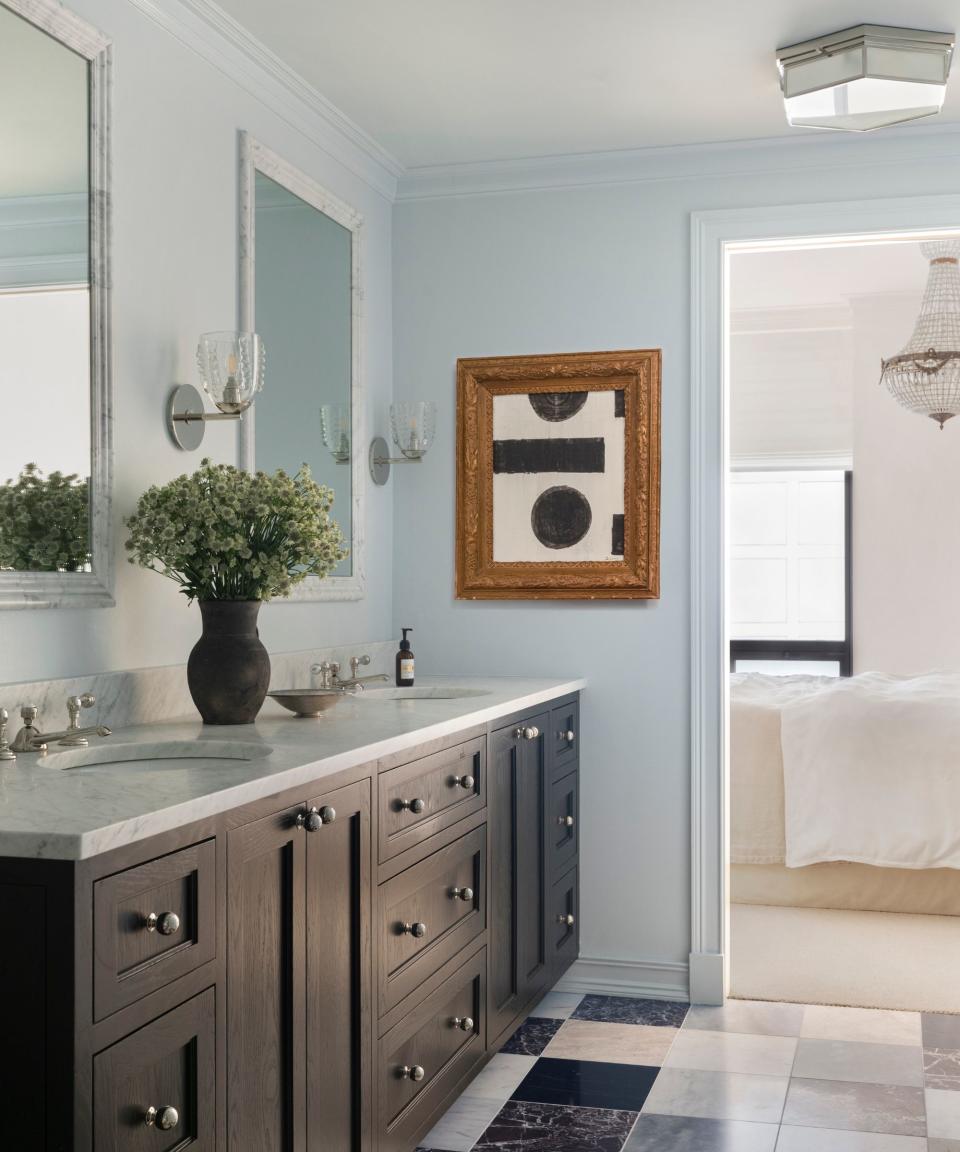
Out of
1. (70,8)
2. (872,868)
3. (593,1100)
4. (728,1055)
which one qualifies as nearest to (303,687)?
(593,1100)

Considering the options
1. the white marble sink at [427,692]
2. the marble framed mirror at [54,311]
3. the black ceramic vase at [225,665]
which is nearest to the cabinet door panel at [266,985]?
the black ceramic vase at [225,665]

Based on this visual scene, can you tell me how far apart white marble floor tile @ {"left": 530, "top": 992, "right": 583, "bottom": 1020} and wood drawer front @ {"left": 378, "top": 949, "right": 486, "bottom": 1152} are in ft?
2.52

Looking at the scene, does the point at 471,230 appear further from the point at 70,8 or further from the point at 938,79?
the point at 70,8

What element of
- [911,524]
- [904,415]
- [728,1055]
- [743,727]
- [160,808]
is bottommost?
[728,1055]

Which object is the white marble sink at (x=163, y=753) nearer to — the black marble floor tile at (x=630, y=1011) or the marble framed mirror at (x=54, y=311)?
the marble framed mirror at (x=54, y=311)

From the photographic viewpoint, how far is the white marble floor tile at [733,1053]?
3.21 meters

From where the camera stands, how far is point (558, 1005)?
3.75m

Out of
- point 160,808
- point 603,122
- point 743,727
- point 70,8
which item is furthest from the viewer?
point 743,727

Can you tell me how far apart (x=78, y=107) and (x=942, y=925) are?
12.3 feet

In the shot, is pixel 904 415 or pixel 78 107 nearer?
pixel 78 107

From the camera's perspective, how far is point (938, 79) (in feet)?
10.1

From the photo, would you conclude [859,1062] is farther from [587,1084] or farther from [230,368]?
[230,368]

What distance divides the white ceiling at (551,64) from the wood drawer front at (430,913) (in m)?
1.88

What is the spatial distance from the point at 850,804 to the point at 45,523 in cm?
321
